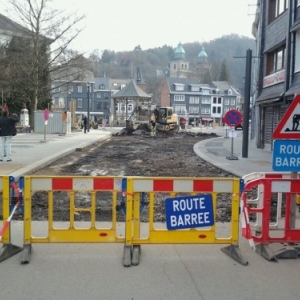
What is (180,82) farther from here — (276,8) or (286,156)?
(286,156)

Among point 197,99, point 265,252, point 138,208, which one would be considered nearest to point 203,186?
point 138,208

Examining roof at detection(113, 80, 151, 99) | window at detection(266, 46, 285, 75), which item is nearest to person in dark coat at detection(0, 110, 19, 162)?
window at detection(266, 46, 285, 75)

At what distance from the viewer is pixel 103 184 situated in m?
4.93

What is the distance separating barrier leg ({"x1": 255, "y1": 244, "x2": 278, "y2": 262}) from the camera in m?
4.80

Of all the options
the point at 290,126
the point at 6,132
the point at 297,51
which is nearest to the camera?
the point at 290,126

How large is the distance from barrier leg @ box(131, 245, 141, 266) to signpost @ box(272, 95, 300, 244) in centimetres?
211

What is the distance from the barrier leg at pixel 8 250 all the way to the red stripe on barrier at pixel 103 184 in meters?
1.27

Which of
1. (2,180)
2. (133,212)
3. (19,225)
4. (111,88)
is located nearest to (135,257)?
(133,212)

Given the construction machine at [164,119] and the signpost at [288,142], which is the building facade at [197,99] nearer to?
the construction machine at [164,119]

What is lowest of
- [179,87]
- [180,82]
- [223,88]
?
[179,87]

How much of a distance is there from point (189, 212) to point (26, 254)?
6.80ft

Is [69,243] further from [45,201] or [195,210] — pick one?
[45,201]

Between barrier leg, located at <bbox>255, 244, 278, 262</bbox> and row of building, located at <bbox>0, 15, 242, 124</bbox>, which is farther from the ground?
row of building, located at <bbox>0, 15, 242, 124</bbox>

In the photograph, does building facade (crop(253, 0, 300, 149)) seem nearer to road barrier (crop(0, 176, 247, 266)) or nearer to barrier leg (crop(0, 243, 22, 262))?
road barrier (crop(0, 176, 247, 266))
